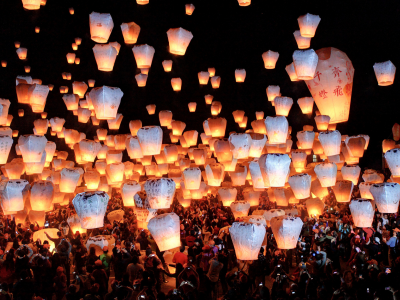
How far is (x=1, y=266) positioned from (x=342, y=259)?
6433 mm

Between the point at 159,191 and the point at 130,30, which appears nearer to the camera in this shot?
the point at 159,191

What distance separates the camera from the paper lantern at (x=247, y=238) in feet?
19.8

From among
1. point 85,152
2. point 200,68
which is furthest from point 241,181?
point 200,68

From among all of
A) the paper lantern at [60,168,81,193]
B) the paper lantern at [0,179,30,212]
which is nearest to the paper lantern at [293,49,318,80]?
the paper lantern at [60,168,81,193]

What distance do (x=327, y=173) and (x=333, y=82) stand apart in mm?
4647

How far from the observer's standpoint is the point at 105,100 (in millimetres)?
7457

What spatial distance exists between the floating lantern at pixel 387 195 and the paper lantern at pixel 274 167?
2240 millimetres

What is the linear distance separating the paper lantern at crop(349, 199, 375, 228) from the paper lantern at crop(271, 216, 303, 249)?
6.87 feet

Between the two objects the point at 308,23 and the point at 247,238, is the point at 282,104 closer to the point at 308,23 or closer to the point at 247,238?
the point at 308,23

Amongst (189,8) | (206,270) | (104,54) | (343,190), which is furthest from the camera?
(189,8)

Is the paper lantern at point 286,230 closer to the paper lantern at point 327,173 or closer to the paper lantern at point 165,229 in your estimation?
the paper lantern at point 165,229

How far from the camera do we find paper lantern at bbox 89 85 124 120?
24.3 ft

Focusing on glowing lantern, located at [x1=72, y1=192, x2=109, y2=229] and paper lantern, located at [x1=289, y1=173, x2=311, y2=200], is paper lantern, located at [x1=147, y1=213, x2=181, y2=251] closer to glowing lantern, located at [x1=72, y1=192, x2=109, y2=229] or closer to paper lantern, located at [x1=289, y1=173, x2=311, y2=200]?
glowing lantern, located at [x1=72, y1=192, x2=109, y2=229]

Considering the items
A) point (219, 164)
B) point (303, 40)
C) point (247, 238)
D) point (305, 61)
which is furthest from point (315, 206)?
point (247, 238)
